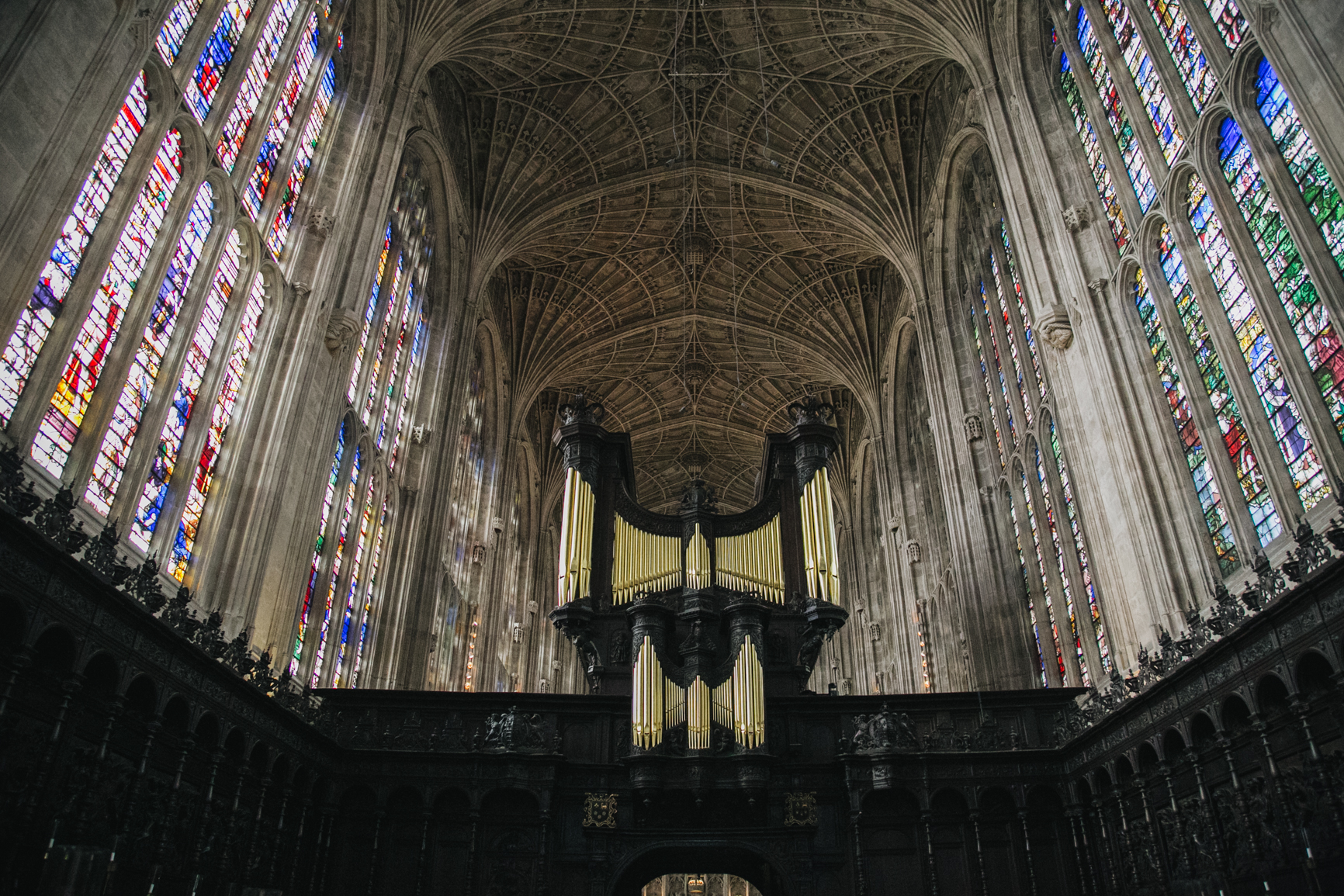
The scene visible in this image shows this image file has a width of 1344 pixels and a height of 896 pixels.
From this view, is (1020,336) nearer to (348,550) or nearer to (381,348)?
(381,348)

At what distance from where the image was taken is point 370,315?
20078mm

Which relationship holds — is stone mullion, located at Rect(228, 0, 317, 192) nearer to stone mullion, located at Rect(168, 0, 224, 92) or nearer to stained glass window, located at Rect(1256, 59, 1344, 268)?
stone mullion, located at Rect(168, 0, 224, 92)

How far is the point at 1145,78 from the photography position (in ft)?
48.2

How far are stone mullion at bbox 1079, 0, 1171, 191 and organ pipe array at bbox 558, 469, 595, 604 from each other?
1180 cm

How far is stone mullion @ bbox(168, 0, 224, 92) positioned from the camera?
11.7m

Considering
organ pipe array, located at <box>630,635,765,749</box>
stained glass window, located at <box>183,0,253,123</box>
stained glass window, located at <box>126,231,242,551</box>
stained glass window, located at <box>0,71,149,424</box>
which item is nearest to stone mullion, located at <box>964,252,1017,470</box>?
organ pipe array, located at <box>630,635,765,749</box>

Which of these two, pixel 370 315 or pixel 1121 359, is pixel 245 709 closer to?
pixel 370 315

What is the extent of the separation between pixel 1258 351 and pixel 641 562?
36.6 ft

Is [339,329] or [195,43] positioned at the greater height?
[195,43]

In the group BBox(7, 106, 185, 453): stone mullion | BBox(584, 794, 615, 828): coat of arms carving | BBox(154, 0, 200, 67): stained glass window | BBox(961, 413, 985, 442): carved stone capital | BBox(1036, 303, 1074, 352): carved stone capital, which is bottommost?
BBox(584, 794, 615, 828): coat of arms carving

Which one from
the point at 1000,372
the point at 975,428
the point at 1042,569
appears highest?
the point at 1000,372

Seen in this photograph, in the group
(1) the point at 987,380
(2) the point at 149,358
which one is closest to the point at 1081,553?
(1) the point at 987,380

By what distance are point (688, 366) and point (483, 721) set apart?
25.0 m

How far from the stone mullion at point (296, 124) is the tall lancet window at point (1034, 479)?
13797mm
